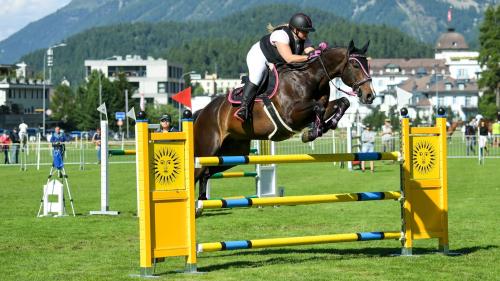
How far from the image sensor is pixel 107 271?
1277 cm

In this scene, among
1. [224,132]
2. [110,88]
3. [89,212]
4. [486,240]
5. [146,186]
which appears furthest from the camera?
[110,88]

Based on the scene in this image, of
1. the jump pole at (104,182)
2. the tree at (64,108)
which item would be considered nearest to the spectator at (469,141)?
the jump pole at (104,182)

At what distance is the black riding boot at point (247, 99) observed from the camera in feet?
45.1

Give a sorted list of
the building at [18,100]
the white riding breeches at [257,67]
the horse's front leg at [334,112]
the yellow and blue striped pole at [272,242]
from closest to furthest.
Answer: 1. the yellow and blue striped pole at [272,242]
2. the horse's front leg at [334,112]
3. the white riding breeches at [257,67]
4. the building at [18,100]

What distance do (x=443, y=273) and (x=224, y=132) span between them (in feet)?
12.6

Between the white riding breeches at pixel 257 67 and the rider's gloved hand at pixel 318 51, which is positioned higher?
the rider's gloved hand at pixel 318 51

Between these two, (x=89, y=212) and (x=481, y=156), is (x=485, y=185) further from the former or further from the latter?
(x=481, y=156)

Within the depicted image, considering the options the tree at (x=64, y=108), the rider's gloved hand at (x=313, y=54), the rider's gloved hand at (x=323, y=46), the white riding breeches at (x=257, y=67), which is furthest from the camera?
the tree at (x=64, y=108)

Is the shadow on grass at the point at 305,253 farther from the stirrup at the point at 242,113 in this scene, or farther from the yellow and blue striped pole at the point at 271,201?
the stirrup at the point at 242,113

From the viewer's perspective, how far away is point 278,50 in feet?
45.6

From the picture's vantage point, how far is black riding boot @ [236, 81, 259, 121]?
13.8 metres

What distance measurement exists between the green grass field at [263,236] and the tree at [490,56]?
273 feet

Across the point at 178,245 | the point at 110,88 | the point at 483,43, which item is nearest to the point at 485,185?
the point at 178,245

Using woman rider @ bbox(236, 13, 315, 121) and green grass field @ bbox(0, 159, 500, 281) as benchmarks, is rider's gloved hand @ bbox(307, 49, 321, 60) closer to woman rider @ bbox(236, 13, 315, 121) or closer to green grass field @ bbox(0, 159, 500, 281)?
woman rider @ bbox(236, 13, 315, 121)
